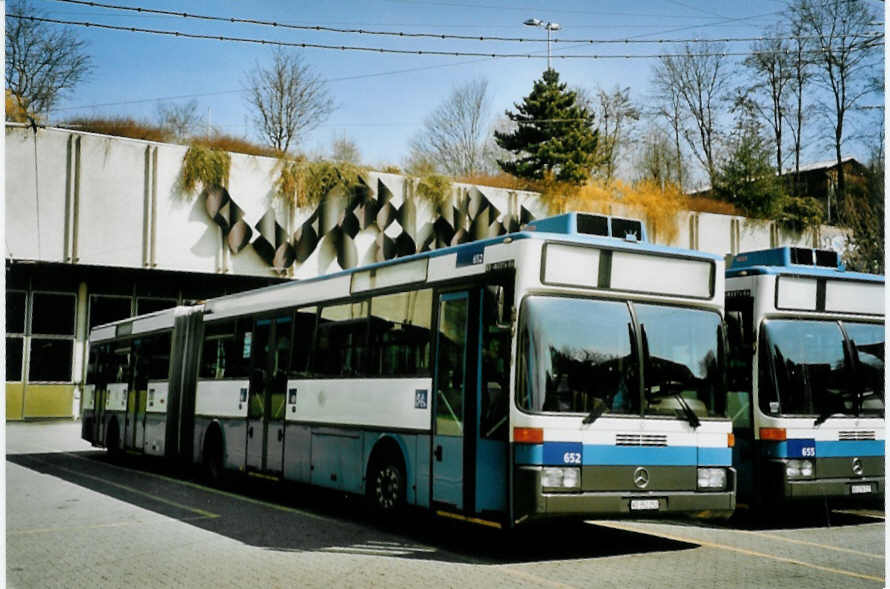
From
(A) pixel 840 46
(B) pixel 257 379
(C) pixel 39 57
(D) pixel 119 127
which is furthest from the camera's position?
(D) pixel 119 127

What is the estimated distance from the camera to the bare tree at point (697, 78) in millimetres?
11961

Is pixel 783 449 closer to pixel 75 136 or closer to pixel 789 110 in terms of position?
pixel 789 110

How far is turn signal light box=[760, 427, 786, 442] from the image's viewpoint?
1069cm

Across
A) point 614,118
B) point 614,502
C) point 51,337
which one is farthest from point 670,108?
point 51,337

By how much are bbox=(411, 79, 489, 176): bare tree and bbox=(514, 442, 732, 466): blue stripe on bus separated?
4686mm

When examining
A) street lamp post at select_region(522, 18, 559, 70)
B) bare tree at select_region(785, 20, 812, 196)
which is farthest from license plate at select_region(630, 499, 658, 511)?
bare tree at select_region(785, 20, 812, 196)

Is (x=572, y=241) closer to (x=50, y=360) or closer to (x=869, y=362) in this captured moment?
(x=869, y=362)

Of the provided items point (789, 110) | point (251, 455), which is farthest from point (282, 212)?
point (789, 110)

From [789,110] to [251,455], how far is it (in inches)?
323

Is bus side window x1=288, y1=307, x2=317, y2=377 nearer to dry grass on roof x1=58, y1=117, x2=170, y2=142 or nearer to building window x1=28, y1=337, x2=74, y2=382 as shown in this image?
dry grass on roof x1=58, y1=117, x2=170, y2=142

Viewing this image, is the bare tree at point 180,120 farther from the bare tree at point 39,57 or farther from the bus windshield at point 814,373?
the bus windshield at point 814,373

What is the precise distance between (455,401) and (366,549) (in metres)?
1.54

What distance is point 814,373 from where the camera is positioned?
10938 millimetres

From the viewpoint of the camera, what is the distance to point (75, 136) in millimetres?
27312
